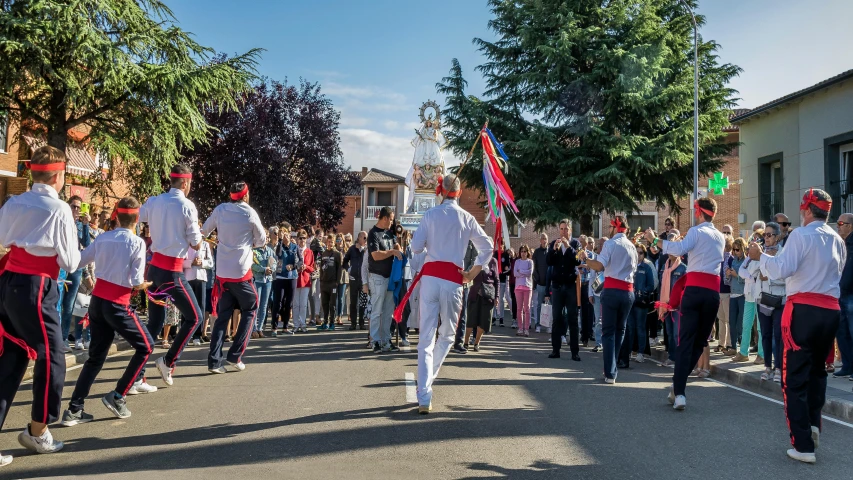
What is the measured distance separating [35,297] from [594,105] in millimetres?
24971

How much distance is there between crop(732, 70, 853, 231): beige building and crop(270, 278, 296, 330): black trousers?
16191 millimetres

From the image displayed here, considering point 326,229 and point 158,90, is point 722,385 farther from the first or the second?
point 326,229

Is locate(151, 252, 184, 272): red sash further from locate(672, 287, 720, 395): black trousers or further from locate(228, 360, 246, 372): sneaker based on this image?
locate(672, 287, 720, 395): black trousers

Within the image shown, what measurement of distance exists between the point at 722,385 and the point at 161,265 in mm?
7195

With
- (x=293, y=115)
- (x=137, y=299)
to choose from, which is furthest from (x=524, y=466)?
(x=293, y=115)

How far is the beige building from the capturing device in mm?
21031

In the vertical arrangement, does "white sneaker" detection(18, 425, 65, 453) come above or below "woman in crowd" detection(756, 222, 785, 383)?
below

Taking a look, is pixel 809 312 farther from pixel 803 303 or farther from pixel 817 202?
pixel 817 202

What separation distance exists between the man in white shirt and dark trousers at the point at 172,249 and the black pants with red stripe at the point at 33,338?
224 centimetres

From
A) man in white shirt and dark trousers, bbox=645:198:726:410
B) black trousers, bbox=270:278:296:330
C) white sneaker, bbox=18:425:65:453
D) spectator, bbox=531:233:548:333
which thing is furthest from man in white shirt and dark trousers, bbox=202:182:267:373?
spectator, bbox=531:233:548:333

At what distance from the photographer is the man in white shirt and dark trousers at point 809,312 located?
554 cm

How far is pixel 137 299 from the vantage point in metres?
14.9

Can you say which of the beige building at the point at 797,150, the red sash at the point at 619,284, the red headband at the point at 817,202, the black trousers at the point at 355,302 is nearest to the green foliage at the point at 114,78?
the black trousers at the point at 355,302

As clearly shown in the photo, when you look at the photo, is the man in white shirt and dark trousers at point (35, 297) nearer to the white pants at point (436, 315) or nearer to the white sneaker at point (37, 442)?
the white sneaker at point (37, 442)
